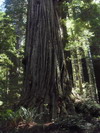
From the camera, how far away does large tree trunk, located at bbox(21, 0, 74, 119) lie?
15.1 feet

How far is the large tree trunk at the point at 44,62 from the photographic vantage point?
15.1 ft

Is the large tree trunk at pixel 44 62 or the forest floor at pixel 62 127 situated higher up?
the large tree trunk at pixel 44 62

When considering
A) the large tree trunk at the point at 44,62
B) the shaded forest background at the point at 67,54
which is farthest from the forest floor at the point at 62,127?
the large tree trunk at the point at 44,62

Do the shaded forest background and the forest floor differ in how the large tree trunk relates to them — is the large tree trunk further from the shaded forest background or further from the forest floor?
the forest floor

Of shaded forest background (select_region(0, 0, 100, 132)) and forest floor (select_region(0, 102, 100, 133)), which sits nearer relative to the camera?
forest floor (select_region(0, 102, 100, 133))

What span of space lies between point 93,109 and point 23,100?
1.95m

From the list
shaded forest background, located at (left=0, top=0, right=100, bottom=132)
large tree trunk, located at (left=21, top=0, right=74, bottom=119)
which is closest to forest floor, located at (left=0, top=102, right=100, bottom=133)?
shaded forest background, located at (left=0, top=0, right=100, bottom=132)

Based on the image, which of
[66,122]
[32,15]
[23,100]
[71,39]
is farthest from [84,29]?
[66,122]

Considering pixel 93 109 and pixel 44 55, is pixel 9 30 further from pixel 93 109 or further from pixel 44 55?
pixel 93 109

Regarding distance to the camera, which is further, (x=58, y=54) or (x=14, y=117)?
(x=58, y=54)

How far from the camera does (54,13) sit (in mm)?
6344

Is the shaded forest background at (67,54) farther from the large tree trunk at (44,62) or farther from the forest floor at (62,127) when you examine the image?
the forest floor at (62,127)

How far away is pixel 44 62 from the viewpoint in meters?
5.27

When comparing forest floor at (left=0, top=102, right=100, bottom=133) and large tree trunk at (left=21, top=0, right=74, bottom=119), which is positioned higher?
large tree trunk at (left=21, top=0, right=74, bottom=119)
